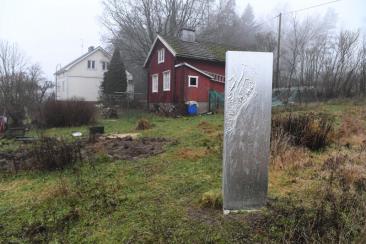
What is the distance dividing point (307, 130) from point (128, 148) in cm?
405

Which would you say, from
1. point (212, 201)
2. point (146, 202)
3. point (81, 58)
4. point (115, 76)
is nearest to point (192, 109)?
point (115, 76)

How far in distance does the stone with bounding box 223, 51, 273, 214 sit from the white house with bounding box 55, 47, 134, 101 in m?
33.3

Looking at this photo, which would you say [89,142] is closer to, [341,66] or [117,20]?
[341,66]

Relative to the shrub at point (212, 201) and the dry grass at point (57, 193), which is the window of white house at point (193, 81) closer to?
the dry grass at point (57, 193)

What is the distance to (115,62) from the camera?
3006 cm

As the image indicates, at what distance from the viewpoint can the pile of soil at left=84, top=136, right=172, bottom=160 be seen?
21.4 feet

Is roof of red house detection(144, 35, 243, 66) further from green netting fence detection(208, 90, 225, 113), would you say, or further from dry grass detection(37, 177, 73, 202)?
dry grass detection(37, 177, 73, 202)

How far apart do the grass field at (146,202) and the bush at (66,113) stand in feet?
29.9

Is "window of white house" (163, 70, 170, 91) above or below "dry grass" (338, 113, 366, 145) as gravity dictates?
above

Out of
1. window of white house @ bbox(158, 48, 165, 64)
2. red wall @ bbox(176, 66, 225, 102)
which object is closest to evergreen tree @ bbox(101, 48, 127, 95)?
window of white house @ bbox(158, 48, 165, 64)

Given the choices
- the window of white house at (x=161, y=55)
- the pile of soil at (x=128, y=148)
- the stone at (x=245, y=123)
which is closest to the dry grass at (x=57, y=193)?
the pile of soil at (x=128, y=148)

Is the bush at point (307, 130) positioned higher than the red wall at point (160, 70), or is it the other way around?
the red wall at point (160, 70)

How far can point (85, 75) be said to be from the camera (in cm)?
3531

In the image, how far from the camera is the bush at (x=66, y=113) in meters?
14.2
